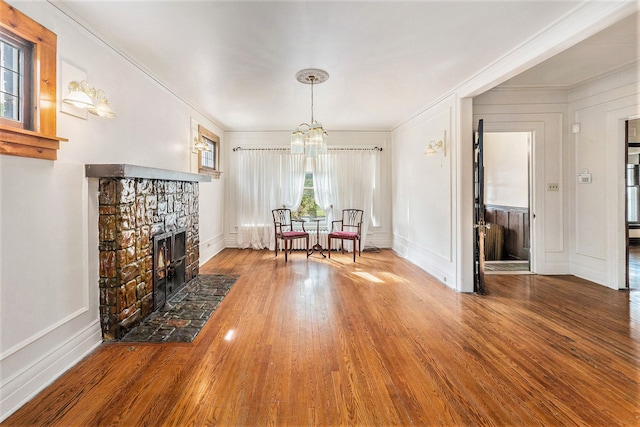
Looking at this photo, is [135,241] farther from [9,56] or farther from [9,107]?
[9,56]

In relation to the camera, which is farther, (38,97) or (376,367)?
(376,367)

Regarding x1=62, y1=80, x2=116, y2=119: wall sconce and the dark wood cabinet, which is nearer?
x1=62, y1=80, x2=116, y2=119: wall sconce

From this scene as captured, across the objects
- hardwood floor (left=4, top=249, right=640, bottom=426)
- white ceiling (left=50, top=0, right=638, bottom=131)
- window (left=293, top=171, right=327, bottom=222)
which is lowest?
hardwood floor (left=4, top=249, right=640, bottom=426)

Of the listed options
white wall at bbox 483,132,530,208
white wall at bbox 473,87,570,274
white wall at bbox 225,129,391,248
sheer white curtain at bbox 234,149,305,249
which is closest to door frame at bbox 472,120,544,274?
white wall at bbox 473,87,570,274

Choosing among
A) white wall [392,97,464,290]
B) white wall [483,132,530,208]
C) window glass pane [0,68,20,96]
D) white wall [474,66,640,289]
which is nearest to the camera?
window glass pane [0,68,20,96]

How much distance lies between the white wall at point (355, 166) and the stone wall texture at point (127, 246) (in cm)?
322

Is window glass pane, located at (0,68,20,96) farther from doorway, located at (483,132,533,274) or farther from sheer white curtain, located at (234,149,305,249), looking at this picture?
doorway, located at (483,132,533,274)

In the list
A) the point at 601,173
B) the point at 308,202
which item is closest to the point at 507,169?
the point at 601,173

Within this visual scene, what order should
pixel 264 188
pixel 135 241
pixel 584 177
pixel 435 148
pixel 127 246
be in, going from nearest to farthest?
pixel 127 246
pixel 135 241
pixel 584 177
pixel 435 148
pixel 264 188

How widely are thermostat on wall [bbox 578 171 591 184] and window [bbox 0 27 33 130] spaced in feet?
20.0

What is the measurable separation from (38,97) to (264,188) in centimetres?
451

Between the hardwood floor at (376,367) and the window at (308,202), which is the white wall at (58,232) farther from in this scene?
the window at (308,202)

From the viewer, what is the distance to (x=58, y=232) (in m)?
2.08

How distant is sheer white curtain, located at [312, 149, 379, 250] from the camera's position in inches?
251
